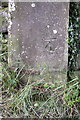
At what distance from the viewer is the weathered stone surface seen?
217 centimetres

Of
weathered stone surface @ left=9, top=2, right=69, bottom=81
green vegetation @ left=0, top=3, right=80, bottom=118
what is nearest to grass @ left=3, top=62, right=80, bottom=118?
green vegetation @ left=0, top=3, right=80, bottom=118

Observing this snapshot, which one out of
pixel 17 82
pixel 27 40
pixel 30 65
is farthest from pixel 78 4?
pixel 17 82

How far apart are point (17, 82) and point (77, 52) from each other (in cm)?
85

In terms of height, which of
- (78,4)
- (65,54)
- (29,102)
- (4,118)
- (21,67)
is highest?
(78,4)

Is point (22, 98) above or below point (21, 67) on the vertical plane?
below

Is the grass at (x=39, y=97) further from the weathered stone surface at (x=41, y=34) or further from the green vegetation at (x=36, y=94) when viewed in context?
the weathered stone surface at (x=41, y=34)

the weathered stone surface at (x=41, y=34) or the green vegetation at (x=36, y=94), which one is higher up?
the weathered stone surface at (x=41, y=34)

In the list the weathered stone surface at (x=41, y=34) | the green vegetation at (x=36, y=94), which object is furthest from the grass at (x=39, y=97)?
the weathered stone surface at (x=41, y=34)

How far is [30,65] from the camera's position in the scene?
87.7 inches

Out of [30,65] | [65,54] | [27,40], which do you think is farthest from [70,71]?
[27,40]

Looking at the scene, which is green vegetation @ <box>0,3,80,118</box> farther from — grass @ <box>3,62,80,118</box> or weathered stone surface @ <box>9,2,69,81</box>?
weathered stone surface @ <box>9,2,69,81</box>

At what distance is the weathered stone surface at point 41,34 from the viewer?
2.17 m

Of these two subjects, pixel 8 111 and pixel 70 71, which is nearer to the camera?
pixel 8 111

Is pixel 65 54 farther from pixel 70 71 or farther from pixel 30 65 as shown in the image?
pixel 30 65
